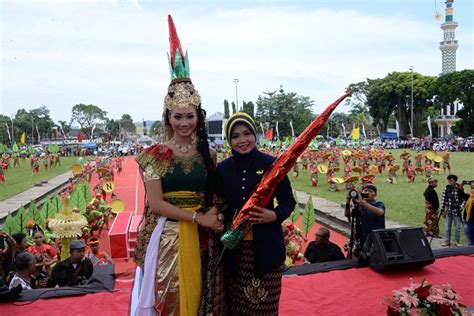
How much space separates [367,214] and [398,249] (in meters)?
0.71

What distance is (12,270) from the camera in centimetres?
453

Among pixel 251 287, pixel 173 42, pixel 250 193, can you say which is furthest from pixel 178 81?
pixel 251 287

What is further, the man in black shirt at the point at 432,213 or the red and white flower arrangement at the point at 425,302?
the man in black shirt at the point at 432,213

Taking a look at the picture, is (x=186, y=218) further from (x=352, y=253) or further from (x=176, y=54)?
(x=352, y=253)

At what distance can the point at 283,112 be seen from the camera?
57.4 meters

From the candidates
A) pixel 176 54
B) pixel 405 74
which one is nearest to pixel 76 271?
pixel 176 54

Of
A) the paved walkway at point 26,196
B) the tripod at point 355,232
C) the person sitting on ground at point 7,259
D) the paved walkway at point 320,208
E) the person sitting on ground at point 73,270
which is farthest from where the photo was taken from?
the paved walkway at point 26,196

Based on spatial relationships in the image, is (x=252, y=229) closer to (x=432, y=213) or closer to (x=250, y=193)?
(x=250, y=193)

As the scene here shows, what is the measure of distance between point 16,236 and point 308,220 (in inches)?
183

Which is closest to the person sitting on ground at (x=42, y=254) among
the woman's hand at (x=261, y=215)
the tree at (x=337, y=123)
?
the woman's hand at (x=261, y=215)

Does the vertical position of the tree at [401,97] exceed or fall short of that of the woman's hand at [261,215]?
it exceeds it

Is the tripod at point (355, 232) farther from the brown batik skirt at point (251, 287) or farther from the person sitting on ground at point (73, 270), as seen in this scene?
the person sitting on ground at point (73, 270)

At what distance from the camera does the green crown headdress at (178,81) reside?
2.27m

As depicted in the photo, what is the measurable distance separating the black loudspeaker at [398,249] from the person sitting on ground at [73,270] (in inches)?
119
